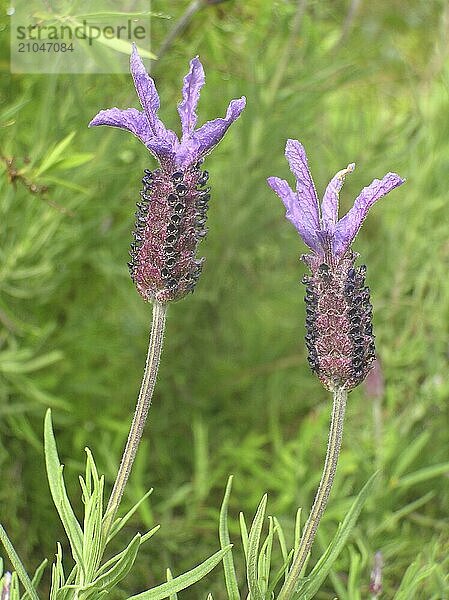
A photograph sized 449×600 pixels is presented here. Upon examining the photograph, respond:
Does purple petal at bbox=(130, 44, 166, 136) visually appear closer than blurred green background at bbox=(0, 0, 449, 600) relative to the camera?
Yes

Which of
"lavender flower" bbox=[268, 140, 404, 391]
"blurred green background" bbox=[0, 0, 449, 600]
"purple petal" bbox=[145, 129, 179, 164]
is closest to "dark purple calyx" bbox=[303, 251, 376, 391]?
"lavender flower" bbox=[268, 140, 404, 391]

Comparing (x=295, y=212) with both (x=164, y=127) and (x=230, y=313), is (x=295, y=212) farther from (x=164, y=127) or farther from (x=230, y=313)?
(x=230, y=313)

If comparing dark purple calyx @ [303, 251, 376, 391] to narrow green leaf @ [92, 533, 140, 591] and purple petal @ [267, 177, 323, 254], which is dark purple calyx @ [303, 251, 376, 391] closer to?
purple petal @ [267, 177, 323, 254]

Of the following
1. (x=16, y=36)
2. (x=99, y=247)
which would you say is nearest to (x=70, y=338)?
(x=99, y=247)

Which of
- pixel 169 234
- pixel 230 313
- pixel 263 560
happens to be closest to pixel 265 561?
pixel 263 560

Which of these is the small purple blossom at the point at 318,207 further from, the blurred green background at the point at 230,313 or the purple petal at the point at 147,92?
the blurred green background at the point at 230,313

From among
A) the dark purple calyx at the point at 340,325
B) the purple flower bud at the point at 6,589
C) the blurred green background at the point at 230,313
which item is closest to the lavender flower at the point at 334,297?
the dark purple calyx at the point at 340,325
